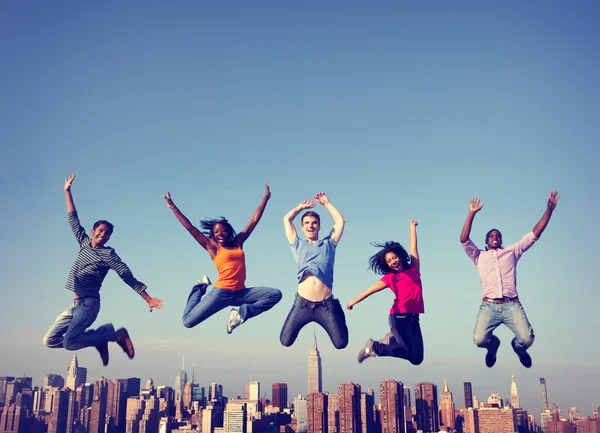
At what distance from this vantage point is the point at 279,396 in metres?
46.7

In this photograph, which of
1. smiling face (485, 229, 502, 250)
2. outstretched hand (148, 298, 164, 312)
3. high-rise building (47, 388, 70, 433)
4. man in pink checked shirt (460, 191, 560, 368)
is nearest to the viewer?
outstretched hand (148, 298, 164, 312)

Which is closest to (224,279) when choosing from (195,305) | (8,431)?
(195,305)

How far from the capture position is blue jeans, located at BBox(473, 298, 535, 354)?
10289mm

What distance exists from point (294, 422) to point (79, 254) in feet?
106

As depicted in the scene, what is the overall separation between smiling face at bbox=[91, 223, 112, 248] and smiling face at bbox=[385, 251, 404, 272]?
465 cm

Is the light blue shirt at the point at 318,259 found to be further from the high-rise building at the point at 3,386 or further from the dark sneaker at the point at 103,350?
the high-rise building at the point at 3,386

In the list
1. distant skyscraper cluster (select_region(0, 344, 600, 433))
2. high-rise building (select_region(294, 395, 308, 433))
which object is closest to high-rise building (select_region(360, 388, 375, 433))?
distant skyscraper cluster (select_region(0, 344, 600, 433))

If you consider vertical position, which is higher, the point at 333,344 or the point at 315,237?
the point at 315,237

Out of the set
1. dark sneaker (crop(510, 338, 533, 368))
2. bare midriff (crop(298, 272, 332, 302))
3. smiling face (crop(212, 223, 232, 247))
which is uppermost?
smiling face (crop(212, 223, 232, 247))

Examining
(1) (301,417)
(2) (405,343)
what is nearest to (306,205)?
(2) (405,343)

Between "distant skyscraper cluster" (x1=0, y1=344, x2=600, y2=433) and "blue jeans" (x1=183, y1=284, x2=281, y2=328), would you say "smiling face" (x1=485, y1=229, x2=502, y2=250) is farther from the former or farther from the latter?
"distant skyscraper cluster" (x1=0, y1=344, x2=600, y2=433)

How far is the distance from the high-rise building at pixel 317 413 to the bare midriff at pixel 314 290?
26.5 metres

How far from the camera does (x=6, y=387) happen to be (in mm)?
29078

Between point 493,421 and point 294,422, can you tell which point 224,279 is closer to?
point 493,421
